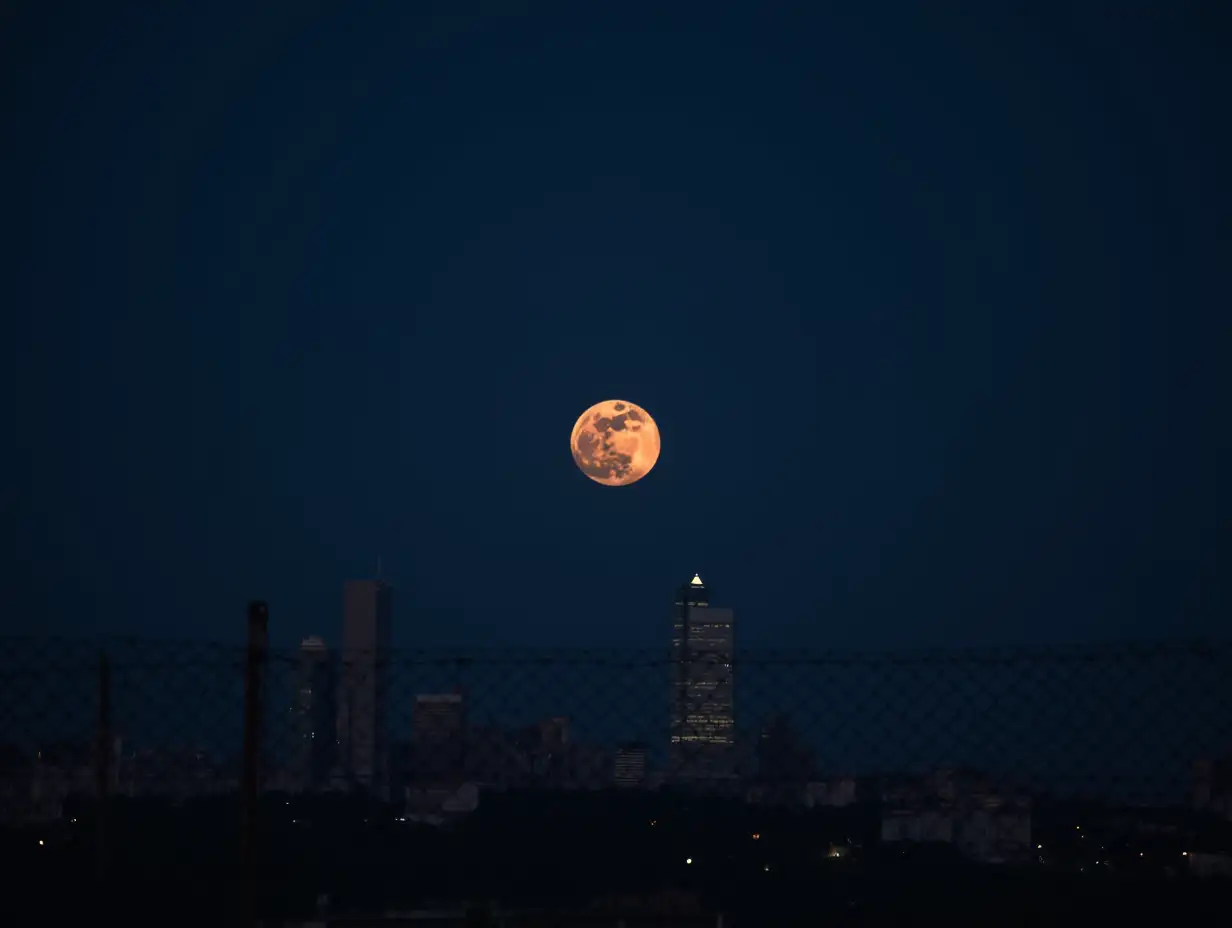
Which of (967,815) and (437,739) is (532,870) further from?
(967,815)

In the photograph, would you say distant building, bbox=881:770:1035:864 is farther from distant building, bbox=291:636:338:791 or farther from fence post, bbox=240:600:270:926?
fence post, bbox=240:600:270:926

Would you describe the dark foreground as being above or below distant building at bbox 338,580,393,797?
below

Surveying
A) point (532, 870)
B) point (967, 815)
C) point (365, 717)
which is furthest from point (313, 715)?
point (967, 815)

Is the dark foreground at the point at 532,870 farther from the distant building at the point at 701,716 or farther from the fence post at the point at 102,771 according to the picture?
the distant building at the point at 701,716

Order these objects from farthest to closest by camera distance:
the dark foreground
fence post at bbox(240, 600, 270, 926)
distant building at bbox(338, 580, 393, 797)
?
1. the dark foreground
2. distant building at bbox(338, 580, 393, 797)
3. fence post at bbox(240, 600, 270, 926)

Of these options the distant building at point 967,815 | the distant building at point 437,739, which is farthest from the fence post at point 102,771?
the distant building at point 967,815

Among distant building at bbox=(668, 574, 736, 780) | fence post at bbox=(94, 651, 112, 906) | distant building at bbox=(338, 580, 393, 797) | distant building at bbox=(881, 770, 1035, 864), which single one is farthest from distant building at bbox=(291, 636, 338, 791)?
distant building at bbox=(881, 770, 1035, 864)
